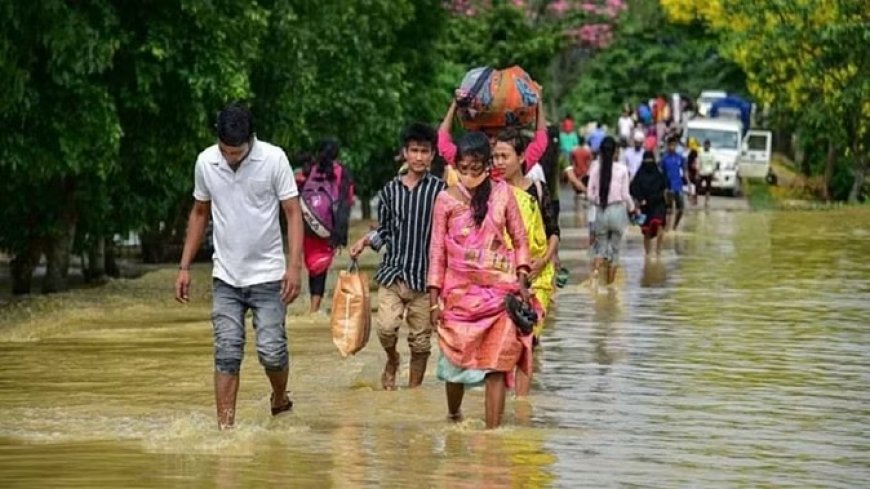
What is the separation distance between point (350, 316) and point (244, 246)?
7.34 ft

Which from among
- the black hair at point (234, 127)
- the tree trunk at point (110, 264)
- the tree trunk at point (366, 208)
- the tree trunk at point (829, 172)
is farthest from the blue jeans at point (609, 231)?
the tree trunk at point (829, 172)

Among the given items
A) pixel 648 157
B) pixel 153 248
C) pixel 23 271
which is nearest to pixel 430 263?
pixel 23 271

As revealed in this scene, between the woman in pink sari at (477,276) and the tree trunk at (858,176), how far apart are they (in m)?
34.8

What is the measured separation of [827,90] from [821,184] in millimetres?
7382

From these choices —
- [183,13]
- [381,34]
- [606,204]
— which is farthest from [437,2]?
[183,13]

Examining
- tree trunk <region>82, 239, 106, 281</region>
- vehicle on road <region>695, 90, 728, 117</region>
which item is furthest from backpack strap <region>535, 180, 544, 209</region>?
vehicle on road <region>695, 90, 728, 117</region>

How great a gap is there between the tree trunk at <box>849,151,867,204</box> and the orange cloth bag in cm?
3321

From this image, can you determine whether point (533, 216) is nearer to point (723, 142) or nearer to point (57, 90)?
point (57, 90)

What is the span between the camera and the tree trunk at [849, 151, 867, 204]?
4619 cm

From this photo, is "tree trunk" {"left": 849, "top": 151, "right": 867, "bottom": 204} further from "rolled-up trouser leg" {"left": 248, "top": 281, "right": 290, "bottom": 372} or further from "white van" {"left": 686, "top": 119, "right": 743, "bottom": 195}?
"rolled-up trouser leg" {"left": 248, "top": 281, "right": 290, "bottom": 372}

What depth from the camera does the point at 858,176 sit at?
153 ft

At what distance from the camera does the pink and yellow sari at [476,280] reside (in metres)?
11.8

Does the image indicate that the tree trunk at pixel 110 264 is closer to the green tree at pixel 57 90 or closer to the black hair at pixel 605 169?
the green tree at pixel 57 90

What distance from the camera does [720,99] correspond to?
65062 mm
